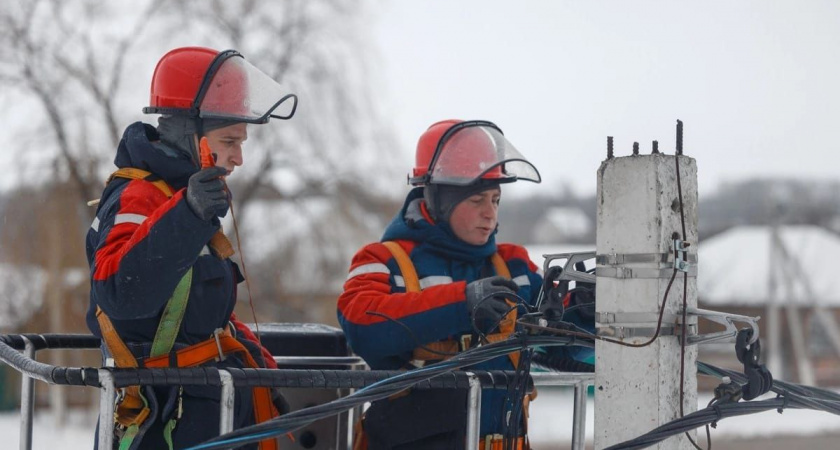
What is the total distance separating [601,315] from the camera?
2.80 metres

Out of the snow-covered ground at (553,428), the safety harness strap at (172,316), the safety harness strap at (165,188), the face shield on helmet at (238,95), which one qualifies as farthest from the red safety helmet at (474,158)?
the snow-covered ground at (553,428)

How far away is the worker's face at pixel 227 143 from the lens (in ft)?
11.3

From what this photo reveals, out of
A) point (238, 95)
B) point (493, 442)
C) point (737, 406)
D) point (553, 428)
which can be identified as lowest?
point (553, 428)

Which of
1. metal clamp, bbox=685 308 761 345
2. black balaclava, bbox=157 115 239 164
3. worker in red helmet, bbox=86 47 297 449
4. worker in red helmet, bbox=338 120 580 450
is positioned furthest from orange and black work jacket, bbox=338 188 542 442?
metal clamp, bbox=685 308 761 345

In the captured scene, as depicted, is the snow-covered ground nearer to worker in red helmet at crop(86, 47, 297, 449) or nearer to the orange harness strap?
the orange harness strap

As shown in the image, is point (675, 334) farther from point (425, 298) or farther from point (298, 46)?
point (298, 46)

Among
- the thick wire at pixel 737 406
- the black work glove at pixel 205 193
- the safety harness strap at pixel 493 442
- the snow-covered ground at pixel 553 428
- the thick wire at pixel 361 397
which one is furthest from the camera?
the snow-covered ground at pixel 553 428

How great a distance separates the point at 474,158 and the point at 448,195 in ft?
0.55

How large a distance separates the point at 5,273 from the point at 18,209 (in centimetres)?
152

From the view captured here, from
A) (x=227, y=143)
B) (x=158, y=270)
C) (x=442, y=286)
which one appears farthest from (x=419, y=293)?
(x=158, y=270)

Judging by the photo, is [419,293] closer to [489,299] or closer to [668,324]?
[489,299]

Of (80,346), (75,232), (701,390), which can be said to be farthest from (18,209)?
(701,390)

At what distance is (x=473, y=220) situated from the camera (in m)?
4.08

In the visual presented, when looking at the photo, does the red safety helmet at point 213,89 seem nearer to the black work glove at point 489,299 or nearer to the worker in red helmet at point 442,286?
the worker in red helmet at point 442,286
